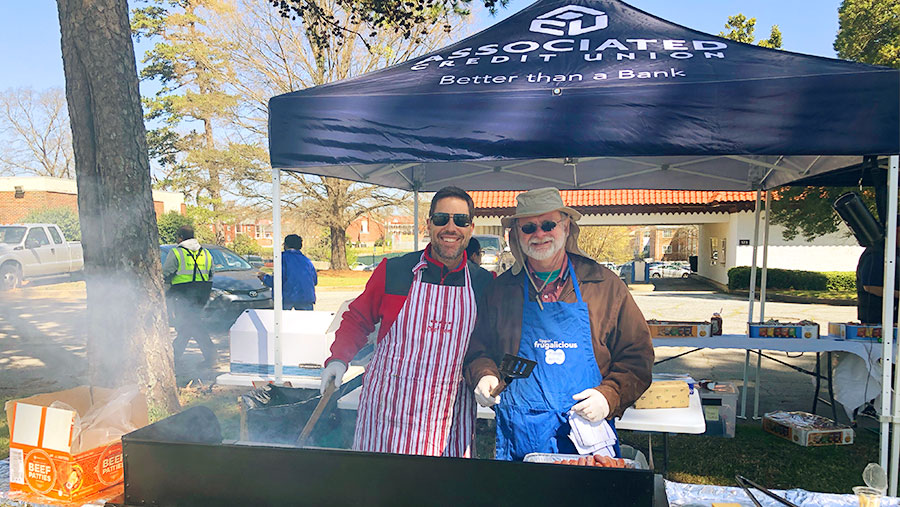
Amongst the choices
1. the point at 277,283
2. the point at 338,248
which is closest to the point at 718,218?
the point at 338,248

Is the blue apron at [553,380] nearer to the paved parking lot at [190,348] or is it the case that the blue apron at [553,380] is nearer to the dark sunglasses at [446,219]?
the dark sunglasses at [446,219]

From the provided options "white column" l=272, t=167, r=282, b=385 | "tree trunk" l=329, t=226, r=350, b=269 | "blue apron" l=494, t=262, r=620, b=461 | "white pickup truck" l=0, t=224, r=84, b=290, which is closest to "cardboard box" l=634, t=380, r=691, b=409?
"blue apron" l=494, t=262, r=620, b=461

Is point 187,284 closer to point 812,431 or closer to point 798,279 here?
point 812,431

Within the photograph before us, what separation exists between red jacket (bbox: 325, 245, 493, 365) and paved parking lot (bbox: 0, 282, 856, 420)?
390 centimetres

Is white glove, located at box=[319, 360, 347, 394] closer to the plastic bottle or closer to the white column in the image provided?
the white column

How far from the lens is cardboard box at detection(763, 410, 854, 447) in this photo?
13.1ft

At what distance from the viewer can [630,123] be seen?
7.99 feet

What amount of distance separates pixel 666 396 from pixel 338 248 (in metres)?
18.6

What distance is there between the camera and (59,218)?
2141cm

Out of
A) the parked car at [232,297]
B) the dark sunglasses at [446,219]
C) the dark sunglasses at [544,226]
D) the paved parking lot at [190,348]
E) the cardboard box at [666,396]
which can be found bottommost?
the paved parking lot at [190,348]

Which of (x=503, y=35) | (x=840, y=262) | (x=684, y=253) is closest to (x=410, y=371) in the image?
(x=503, y=35)

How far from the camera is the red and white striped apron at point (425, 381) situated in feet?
7.00

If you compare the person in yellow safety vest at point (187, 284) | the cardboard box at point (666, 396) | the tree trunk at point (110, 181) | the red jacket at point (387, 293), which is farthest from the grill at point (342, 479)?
the person in yellow safety vest at point (187, 284)

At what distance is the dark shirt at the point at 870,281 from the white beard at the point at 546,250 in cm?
312
